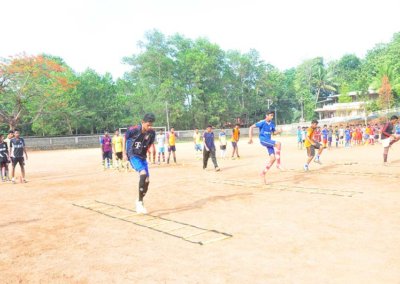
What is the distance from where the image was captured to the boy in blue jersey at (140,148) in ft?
24.9

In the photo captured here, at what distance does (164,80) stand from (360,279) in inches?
2313

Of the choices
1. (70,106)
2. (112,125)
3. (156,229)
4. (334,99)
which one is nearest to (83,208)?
(156,229)

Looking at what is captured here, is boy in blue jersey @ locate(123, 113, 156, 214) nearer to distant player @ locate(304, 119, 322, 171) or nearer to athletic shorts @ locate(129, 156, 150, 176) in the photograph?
athletic shorts @ locate(129, 156, 150, 176)

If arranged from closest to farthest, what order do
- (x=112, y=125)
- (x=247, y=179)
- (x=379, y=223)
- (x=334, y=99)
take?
(x=379, y=223)
(x=247, y=179)
(x=112, y=125)
(x=334, y=99)

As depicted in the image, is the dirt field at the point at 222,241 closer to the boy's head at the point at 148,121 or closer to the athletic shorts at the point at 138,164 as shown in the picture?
the athletic shorts at the point at 138,164

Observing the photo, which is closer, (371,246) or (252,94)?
(371,246)

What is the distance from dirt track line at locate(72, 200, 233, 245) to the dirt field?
0.16 metres

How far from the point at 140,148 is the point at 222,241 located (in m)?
3.21

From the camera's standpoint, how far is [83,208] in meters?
8.39

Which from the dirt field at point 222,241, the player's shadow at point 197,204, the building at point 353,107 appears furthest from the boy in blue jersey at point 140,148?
the building at point 353,107

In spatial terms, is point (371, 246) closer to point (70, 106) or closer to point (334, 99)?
point (70, 106)

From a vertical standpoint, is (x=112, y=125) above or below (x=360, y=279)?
above

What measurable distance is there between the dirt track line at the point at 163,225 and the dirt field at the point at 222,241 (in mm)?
164

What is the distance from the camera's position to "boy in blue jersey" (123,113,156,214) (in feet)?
24.9
